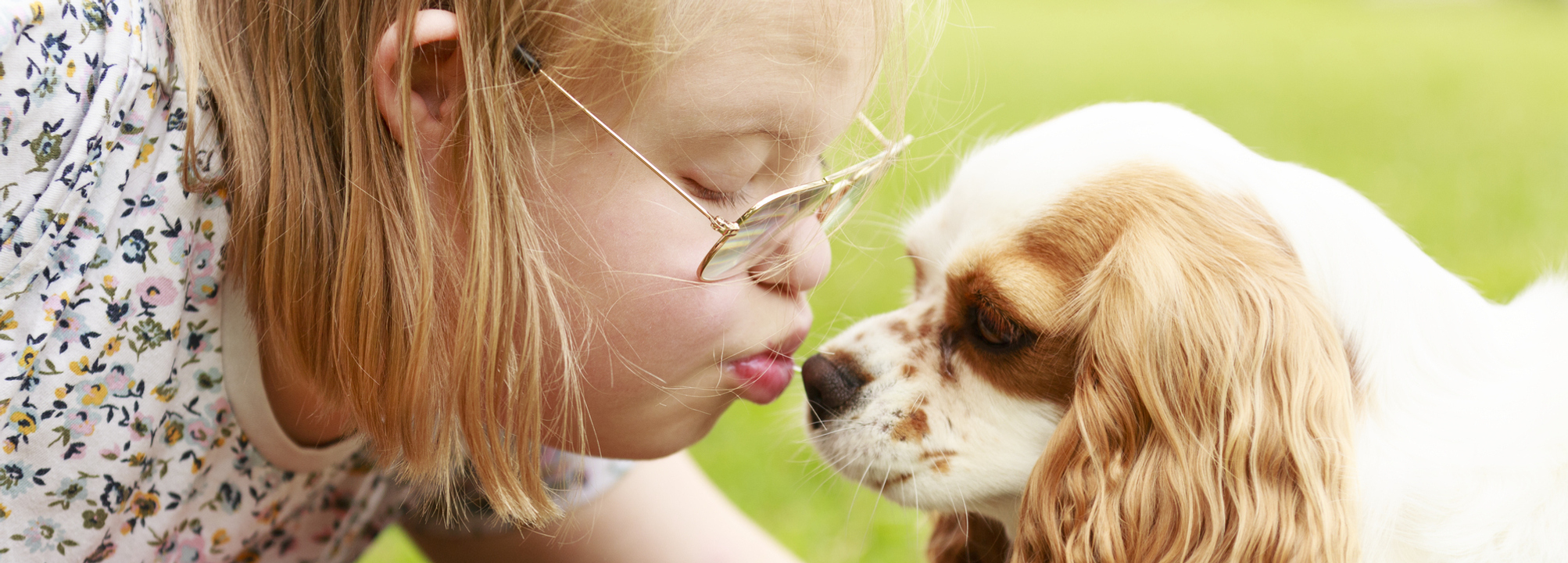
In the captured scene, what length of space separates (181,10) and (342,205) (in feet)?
0.81

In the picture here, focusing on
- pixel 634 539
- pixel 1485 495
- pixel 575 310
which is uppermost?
pixel 575 310

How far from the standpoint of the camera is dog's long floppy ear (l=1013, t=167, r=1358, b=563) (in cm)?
116

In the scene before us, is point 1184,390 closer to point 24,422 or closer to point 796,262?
point 796,262

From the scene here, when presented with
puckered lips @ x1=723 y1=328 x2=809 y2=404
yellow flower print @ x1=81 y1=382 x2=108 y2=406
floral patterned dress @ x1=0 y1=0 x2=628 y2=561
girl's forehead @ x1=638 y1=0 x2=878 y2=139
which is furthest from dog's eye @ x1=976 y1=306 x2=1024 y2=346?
yellow flower print @ x1=81 y1=382 x2=108 y2=406

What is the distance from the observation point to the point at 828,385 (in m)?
1.42

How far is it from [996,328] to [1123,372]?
152 mm

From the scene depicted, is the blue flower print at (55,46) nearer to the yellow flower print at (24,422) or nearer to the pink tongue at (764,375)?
the yellow flower print at (24,422)

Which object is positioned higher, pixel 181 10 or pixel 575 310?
pixel 181 10

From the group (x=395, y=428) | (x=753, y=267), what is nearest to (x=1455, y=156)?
(x=753, y=267)

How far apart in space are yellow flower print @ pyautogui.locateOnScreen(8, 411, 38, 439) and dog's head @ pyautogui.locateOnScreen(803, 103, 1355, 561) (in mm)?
848

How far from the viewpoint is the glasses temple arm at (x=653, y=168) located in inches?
43.8

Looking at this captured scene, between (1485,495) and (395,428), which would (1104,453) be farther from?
(395,428)

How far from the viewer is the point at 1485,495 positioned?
113 cm

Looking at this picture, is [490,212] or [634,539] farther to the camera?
[634,539]
